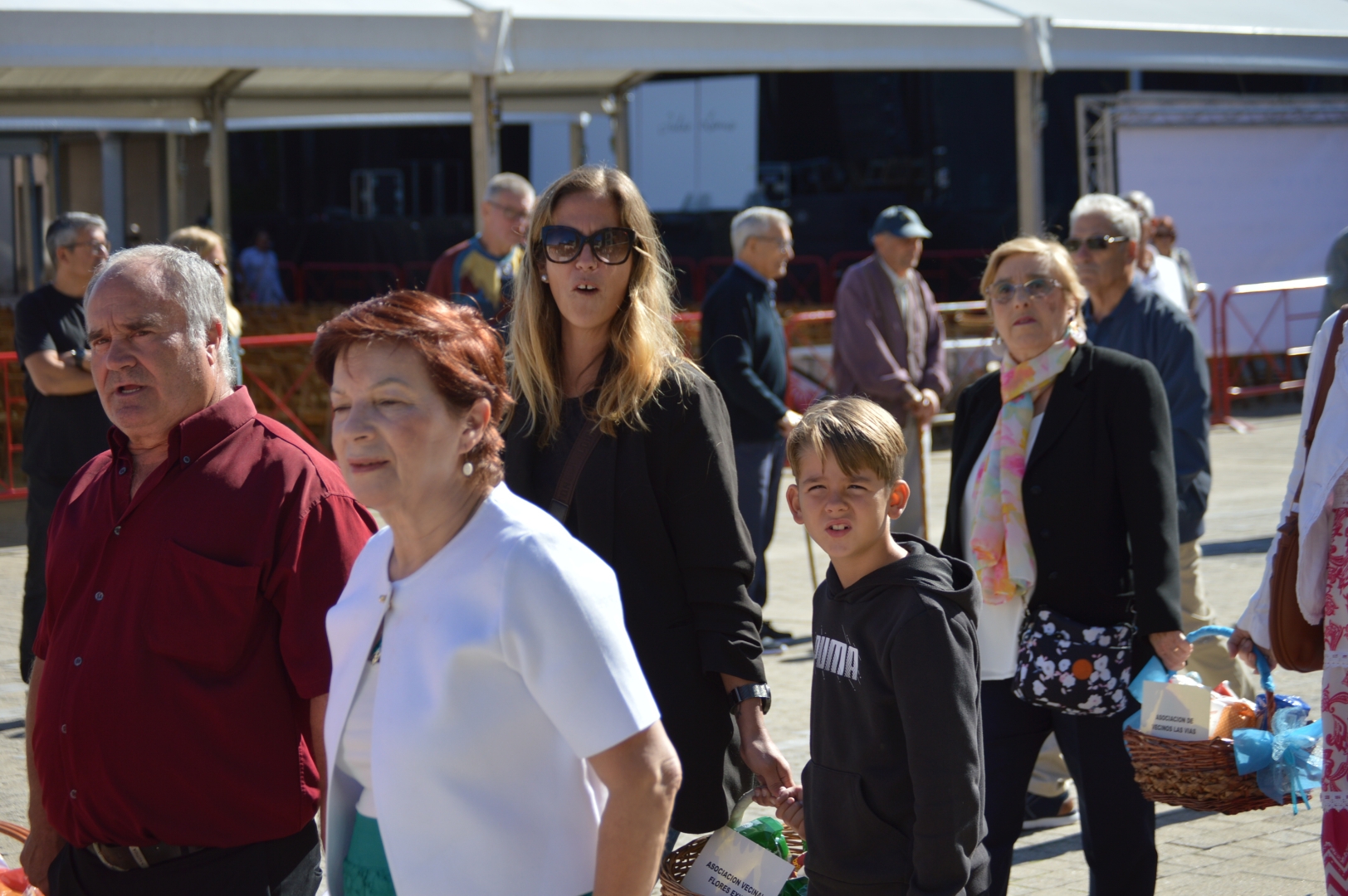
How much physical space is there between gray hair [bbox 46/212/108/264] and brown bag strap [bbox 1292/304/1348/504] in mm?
4741

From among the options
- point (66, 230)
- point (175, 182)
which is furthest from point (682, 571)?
point (175, 182)

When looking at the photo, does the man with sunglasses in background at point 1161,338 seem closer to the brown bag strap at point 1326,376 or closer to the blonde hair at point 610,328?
the brown bag strap at point 1326,376

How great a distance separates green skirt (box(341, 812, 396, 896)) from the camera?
6.83ft

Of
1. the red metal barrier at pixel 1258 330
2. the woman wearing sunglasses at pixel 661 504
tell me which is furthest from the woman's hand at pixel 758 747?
the red metal barrier at pixel 1258 330

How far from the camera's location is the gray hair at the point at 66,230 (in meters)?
6.07

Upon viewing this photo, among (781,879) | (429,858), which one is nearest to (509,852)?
(429,858)

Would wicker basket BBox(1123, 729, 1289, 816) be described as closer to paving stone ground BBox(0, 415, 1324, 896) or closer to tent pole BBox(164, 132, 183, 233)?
paving stone ground BBox(0, 415, 1324, 896)

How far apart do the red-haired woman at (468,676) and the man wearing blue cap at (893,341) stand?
561 centimetres

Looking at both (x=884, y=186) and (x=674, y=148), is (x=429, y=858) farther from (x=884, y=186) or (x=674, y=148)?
(x=674, y=148)

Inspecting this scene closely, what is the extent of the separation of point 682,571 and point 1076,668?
1.17m

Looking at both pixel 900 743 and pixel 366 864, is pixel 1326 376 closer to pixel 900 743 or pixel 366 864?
pixel 900 743

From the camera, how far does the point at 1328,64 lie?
1426cm

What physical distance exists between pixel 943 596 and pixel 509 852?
108 cm

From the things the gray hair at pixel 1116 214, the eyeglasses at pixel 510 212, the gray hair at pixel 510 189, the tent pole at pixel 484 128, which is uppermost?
the tent pole at pixel 484 128
